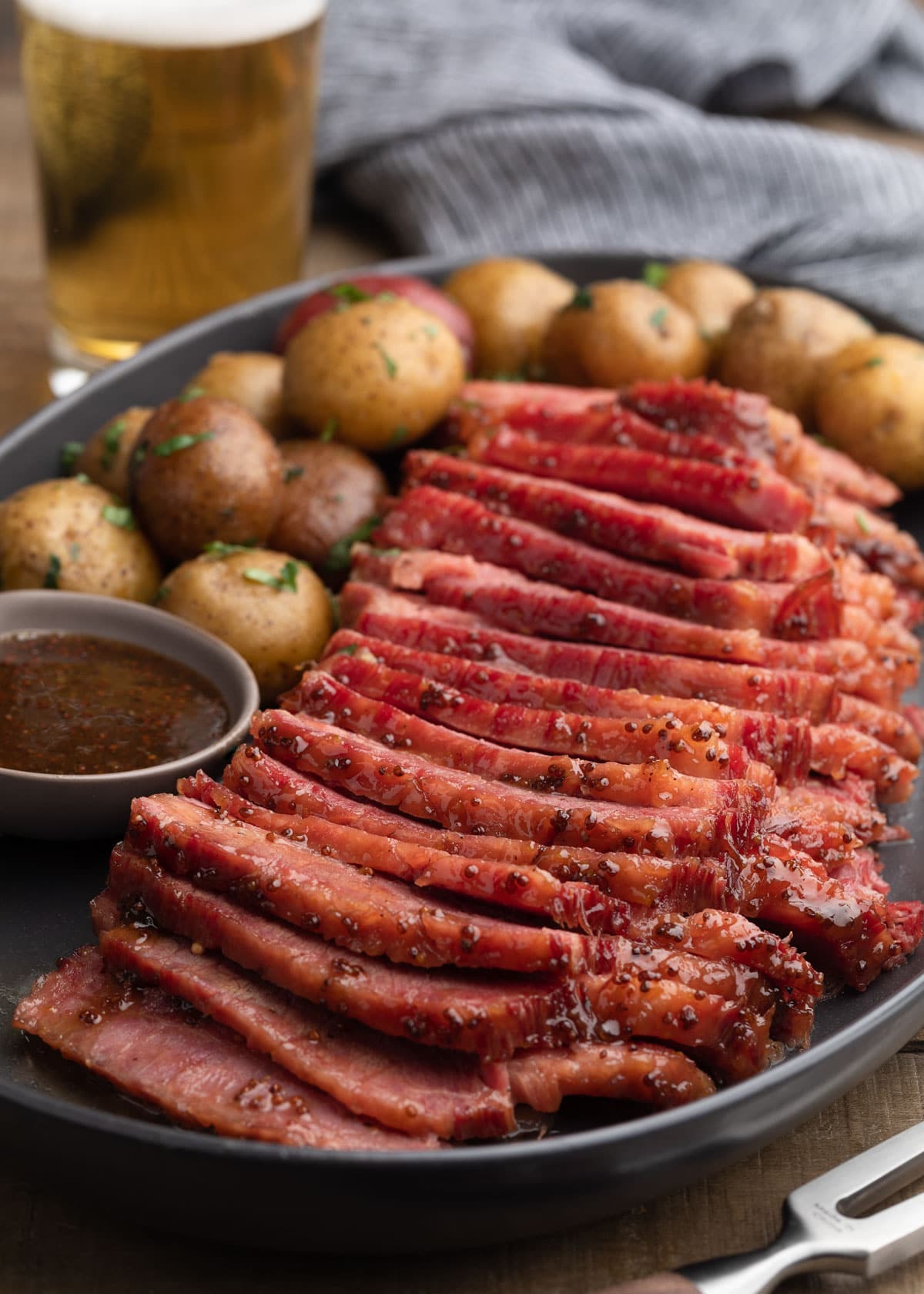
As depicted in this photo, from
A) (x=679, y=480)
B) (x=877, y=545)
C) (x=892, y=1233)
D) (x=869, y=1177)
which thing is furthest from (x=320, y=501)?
(x=892, y=1233)

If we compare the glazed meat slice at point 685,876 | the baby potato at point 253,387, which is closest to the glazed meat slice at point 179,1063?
the glazed meat slice at point 685,876

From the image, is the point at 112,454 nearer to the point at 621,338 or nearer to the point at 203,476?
the point at 203,476

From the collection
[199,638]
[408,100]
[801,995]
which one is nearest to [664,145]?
[408,100]

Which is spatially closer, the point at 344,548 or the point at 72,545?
the point at 72,545

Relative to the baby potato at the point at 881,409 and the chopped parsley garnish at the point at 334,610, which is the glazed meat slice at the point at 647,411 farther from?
the chopped parsley garnish at the point at 334,610

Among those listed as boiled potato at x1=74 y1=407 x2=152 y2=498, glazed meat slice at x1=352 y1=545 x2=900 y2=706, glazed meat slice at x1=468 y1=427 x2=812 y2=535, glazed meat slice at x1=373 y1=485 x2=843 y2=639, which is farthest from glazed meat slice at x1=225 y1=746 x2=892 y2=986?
boiled potato at x1=74 y1=407 x2=152 y2=498

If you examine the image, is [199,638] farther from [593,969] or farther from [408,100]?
Result: [408,100]
